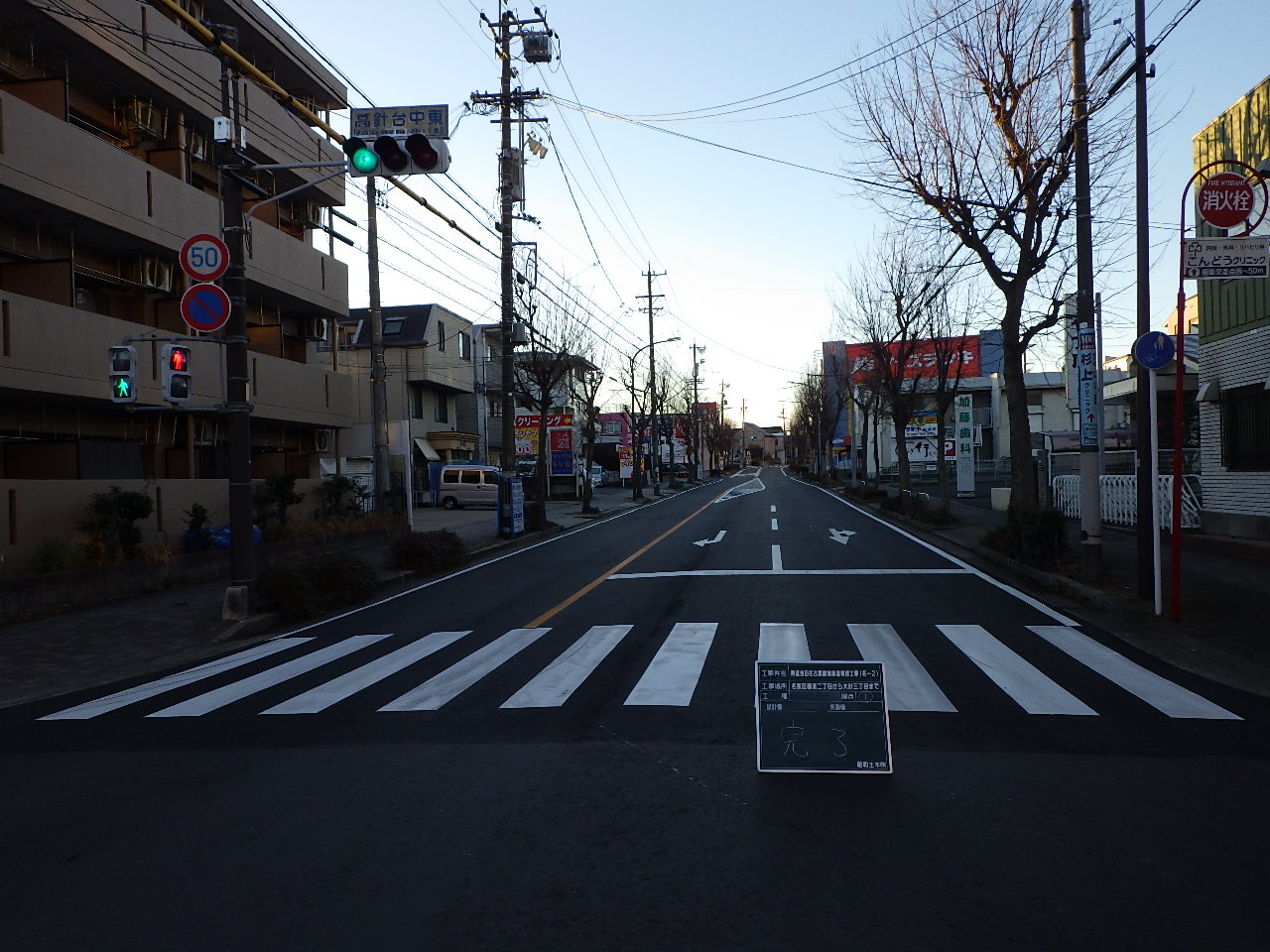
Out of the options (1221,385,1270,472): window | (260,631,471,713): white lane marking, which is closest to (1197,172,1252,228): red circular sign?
(1221,385,1270,472): window

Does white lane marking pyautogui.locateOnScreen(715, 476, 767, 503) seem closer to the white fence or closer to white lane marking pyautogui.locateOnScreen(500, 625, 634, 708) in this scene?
the white fence

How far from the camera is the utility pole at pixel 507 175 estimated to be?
82.5 ft

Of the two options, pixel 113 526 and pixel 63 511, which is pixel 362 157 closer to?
pixel 113 526

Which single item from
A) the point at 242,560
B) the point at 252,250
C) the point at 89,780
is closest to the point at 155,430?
the point at 252,250

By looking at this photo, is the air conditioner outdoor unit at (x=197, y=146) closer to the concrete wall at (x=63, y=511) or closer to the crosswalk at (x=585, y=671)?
the concrete wall at (x=63, y=511)

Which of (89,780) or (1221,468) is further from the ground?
(1221,468)

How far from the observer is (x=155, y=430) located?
64.1 feet

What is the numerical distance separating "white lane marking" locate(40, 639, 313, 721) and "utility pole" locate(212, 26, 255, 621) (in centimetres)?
151

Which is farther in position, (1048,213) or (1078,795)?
(1048,213)

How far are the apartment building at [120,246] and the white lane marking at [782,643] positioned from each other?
7587 millimetres

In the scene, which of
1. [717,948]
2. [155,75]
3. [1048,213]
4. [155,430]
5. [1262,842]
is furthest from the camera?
[155,430]

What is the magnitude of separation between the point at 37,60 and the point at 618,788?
17699mm

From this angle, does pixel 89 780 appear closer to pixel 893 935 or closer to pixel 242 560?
pixel 893 935

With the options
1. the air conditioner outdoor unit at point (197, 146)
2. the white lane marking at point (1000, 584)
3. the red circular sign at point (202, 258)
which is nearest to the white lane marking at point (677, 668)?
the white lane marking at point (1000, 584)
